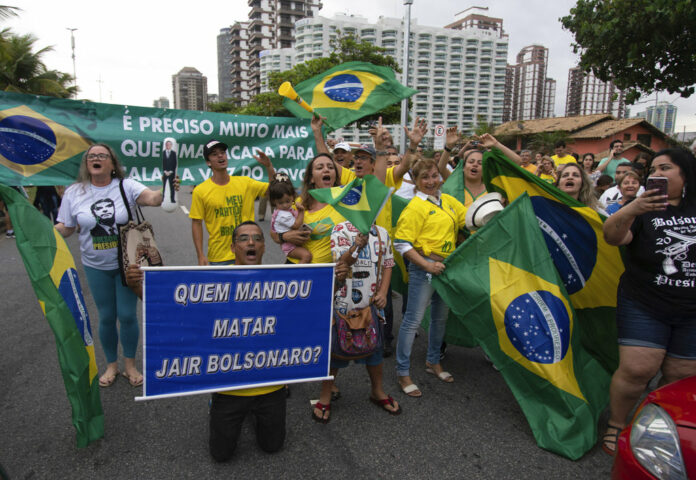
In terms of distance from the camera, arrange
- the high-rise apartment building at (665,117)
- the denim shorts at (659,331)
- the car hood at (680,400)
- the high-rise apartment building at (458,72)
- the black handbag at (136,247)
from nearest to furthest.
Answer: the car hood at (680,400)
the denim shorts at (659,331)
the black handbag at (136,247)
the high-rise apartment building at (665,117)
the high-rise apartment building at (458,72)

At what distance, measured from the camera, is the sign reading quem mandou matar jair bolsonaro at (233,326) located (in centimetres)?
247

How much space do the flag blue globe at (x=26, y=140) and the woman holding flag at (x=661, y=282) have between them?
4.43m

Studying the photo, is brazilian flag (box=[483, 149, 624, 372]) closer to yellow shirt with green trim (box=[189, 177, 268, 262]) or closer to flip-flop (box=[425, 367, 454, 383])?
flip-flop (box=[425, 367, 454, 383])

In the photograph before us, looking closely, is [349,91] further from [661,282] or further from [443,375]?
[661,282]

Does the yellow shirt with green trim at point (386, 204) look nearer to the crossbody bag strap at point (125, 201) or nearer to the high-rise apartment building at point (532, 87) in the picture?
the crossbody bag strap at point (125, 201)

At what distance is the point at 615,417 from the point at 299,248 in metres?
2.35

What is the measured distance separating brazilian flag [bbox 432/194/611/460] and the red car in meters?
1.00

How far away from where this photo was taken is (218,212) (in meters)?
3.73

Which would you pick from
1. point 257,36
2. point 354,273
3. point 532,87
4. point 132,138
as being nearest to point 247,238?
point 354,273

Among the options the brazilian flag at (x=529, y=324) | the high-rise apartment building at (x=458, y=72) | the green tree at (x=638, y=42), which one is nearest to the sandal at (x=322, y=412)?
the brazilian flag at (x=529, y=324)

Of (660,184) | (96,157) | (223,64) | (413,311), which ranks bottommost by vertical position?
(413,311)

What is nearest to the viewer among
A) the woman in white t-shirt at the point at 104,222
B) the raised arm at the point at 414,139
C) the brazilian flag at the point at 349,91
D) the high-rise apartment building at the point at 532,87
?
the woman in white t-shirt at the point at 104,222

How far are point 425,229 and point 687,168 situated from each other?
1.67m

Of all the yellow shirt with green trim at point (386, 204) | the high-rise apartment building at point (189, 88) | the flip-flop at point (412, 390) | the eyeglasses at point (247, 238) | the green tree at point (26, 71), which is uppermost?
the high-rise apartment building at point (189, 88)
